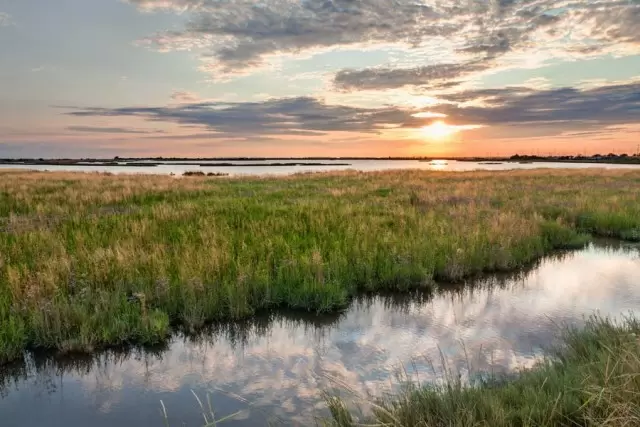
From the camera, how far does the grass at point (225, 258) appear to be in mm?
7168

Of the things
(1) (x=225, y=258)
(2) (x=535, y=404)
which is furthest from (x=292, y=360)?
(1) (x=225, y=258)

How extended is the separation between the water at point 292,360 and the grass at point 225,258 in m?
0.48

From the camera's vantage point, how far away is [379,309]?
876 cm

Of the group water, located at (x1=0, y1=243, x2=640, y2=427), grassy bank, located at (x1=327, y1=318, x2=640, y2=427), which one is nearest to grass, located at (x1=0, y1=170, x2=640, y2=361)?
water, located at (x1=0, y1=243, x2=640, y2=427)

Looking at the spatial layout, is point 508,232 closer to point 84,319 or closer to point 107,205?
point 84,319

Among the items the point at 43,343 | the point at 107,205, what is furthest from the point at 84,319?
the point at 107,205

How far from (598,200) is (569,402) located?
21.3 m

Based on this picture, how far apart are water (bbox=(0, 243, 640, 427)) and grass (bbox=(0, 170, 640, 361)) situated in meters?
0.48

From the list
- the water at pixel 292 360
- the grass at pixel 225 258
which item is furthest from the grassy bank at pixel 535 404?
the grass at pixel 225 258

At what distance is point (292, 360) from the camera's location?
657cm

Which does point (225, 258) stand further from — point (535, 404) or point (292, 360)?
point (535, 404)

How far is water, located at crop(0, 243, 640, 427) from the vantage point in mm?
5297

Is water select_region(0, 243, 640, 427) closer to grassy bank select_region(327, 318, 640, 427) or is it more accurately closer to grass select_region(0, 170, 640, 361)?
grass select_region(0, 170, 640, 361)

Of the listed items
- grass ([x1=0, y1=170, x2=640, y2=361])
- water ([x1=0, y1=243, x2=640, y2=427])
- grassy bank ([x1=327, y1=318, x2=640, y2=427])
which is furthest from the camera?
grass ([x1=0, y1=170, x2=640, y2=361])
